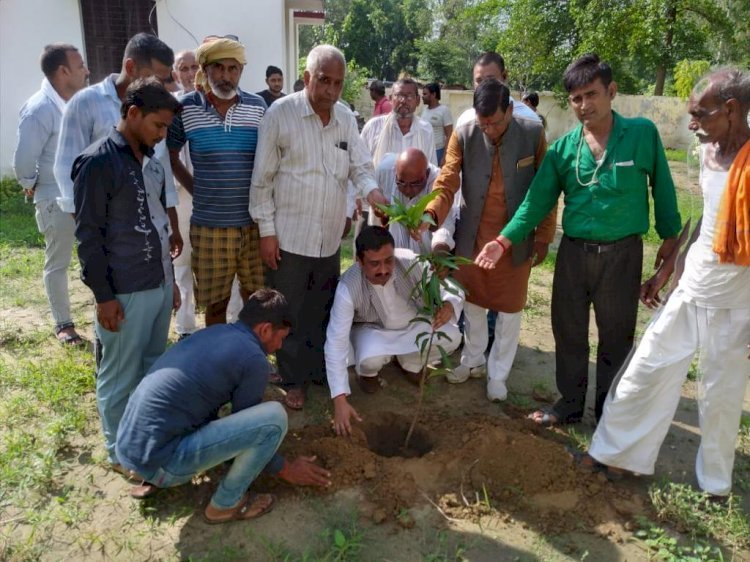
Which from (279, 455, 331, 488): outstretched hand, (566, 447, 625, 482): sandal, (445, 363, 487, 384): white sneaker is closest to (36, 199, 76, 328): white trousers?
(279, 455, 331, 488): outstretched hand

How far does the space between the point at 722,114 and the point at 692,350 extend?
1016mm

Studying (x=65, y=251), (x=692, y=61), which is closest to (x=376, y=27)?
(x=692, y=61)

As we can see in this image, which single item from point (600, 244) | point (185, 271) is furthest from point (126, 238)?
point (600, 244)

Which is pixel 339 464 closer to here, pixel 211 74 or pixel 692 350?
pixel 692 350

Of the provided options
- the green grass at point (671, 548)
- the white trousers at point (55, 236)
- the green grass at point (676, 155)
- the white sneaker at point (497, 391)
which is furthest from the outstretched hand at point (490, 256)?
the green grass at point (676, 155)

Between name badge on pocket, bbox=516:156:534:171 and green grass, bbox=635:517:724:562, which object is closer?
green grass, bbox=635:517:724:562

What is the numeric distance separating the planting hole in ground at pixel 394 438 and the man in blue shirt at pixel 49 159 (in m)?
2.44

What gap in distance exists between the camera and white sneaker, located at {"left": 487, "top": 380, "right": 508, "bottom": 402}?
3670 mm

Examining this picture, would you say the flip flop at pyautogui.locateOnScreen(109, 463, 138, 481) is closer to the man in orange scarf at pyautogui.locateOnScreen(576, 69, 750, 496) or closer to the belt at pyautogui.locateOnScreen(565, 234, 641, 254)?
the man in orange scarf at pyautogui.locateOnScreen(576, 69, 750, 496)

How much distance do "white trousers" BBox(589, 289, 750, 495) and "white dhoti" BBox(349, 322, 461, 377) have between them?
109 cm

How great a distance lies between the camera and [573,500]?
2789 mm

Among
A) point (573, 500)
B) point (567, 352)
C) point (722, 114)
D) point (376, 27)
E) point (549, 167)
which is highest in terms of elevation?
point (376, 27)

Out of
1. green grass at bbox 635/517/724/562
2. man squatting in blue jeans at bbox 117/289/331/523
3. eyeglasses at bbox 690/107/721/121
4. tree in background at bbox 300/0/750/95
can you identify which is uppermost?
tree in background at bbox 300/0/750/95

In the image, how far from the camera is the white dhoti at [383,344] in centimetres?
356
